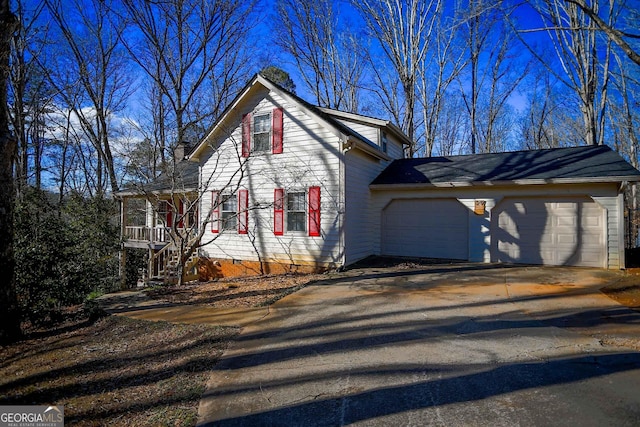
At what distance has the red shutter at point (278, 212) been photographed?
428 inches

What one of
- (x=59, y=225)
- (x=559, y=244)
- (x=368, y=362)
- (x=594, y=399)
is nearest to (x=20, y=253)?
(x=59, y=225)

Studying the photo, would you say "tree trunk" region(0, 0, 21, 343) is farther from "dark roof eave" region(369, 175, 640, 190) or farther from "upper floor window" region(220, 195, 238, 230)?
"dark roof eave" region(369, 175, 640, 190)

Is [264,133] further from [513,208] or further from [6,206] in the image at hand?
[513,208]

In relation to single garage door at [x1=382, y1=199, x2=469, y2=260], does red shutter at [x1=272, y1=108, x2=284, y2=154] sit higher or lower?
higher

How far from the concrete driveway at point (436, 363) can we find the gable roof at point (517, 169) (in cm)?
387

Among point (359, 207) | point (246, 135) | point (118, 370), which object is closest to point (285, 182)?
point (246, 135)

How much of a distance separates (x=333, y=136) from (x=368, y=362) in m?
7.29

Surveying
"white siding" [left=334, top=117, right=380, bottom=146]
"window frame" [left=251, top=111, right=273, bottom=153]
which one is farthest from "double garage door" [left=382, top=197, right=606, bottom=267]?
"window frame" [left=251, top=111, right=273, bottom=153]

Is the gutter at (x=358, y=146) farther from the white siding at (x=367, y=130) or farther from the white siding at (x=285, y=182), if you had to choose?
the white siding at (x=367, y=130)

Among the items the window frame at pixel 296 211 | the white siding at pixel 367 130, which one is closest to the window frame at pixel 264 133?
the window frame at pixel 296 211

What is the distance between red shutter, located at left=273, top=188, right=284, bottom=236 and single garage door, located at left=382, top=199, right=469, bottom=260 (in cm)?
364

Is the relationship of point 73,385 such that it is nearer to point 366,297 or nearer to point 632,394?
point 366,297

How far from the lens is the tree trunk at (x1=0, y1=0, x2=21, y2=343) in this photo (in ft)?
20.0

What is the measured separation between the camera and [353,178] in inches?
413
